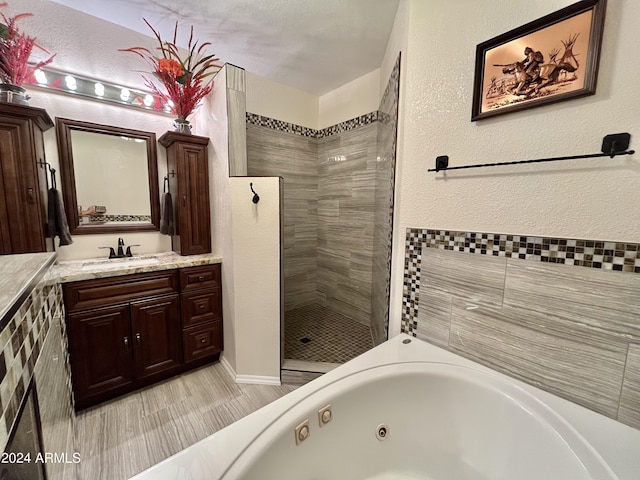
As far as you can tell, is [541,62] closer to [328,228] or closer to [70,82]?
[328,228]

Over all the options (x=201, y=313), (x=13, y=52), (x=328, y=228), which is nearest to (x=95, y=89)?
(x=13, y=52)

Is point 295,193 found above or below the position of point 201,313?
above

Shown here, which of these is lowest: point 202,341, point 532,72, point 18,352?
point 202,341

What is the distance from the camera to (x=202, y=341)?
6.57 ft

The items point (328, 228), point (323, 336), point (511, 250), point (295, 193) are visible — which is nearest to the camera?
point (511, 250)

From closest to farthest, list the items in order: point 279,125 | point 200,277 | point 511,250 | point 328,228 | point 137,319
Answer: point 511,250 < point 137,319 < point 200,277 < point 279,125 < point 328,228

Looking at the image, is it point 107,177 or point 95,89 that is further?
point 107,177

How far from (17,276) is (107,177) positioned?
151cm

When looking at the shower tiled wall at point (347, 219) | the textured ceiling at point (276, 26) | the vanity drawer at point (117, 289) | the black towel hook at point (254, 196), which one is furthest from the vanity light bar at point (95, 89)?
the shower tiled wall at point (347, 219)

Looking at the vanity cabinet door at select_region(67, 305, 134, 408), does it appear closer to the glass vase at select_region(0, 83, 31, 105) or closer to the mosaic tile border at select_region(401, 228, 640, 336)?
the glass vase at select_region(0, 83, 31, 105)

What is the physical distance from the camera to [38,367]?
2.49ft

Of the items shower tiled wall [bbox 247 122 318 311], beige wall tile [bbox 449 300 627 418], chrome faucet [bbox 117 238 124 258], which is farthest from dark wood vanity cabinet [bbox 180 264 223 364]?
beige wall tile [bbox 449 300 627 418]

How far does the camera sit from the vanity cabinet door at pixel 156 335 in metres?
1.73

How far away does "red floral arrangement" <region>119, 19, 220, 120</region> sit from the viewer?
1.85 m
